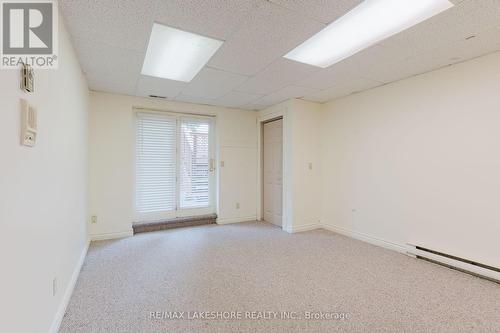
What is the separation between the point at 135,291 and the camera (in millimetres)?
2283

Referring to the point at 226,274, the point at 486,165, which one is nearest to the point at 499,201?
the point at 486,165

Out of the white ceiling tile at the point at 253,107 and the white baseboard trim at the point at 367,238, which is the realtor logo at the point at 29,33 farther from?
the white baseboard trim at the point at 367,238

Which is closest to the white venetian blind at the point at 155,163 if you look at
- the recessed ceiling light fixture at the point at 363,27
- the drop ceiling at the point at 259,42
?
the drop ceiling at the point at 259,42

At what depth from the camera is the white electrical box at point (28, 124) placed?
46.6 inches

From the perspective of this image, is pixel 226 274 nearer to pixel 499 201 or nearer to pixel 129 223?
pixel 129 223

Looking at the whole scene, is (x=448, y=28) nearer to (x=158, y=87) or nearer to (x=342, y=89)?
(x=342, y=89)

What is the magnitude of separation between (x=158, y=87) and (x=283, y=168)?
2.59 meters

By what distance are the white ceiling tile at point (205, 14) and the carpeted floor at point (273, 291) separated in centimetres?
245

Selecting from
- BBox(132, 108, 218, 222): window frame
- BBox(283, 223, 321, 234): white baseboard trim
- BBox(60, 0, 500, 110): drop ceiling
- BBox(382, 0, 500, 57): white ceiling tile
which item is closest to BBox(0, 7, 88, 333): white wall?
BBox(60, 0, 500, 110): drop ceiling

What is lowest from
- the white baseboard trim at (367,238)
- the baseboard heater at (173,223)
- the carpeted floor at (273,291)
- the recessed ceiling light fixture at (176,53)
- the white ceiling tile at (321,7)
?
the carpeted floor at (273,291)

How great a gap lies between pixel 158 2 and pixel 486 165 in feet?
11.8

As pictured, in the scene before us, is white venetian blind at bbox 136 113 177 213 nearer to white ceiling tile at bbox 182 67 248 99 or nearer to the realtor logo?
white ceiling tile at bbox 182 67 248 99

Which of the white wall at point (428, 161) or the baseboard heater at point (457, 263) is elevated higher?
the white wall at point (428, 161)

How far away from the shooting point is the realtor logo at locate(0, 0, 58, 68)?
44.9 inches
